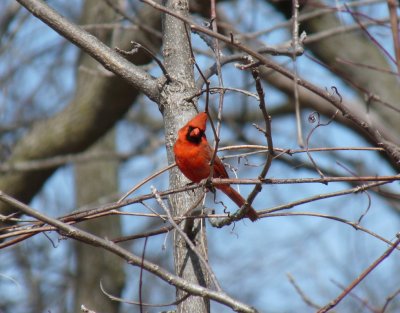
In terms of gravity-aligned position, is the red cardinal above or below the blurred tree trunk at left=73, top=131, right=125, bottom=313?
below

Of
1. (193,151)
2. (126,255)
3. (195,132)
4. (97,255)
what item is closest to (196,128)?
(195,132)

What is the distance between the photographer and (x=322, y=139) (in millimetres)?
9125

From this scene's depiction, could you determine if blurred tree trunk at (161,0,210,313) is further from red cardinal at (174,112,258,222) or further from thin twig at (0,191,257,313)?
thin twig at (0,191,257,313)

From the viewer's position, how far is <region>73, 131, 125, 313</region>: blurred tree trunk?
8375 mm

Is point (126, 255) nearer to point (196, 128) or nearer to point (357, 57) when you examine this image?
point (196, 128)

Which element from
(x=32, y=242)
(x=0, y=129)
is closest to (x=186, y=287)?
(x=0, y=129)

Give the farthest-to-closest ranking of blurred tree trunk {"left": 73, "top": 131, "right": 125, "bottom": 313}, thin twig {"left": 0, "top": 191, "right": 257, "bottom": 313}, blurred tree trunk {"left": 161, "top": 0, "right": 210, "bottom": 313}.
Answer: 1. blurred tree trunk {"left": 73, "top": 131, "right": 125, "bottom": 313}
2. blurred tree trunk {"left": 161, "top": 0, "right": 210, "bottom": 313}
3. thin twig {"left": 0, "top": 191, "right": 257, "bottom": 313}

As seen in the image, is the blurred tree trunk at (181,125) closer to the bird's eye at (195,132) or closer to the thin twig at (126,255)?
the bird's eye at (195,132)

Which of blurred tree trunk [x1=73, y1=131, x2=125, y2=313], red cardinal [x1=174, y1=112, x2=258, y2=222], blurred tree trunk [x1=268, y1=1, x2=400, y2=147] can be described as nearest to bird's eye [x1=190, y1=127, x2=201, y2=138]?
red cardinal [x1=174, y1=112, x2=258, y2=222]

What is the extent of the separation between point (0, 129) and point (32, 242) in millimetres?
2574

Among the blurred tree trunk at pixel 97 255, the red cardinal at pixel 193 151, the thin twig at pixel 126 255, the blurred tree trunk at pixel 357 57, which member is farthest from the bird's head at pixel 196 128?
the blurred tree trunk at pixel 97 255

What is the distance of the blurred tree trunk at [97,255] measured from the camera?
8375 millimetres

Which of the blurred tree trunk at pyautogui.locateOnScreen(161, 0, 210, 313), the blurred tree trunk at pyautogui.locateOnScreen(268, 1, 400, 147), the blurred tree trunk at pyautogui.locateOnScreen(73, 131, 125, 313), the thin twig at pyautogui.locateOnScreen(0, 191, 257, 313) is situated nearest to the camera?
the thin twig at pyautogui.locateOnScreen(0, 191, 257, 313)

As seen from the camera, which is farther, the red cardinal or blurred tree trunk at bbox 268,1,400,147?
blurred tree trunk at bbox 268,1,400,147
